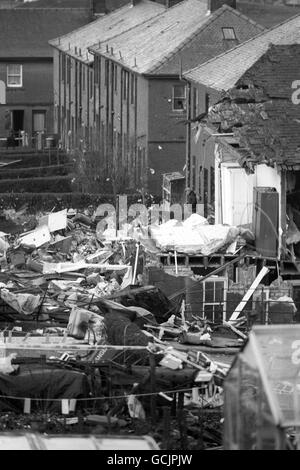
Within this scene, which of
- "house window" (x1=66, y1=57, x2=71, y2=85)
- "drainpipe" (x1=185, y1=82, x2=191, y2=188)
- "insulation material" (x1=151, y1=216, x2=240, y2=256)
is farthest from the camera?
"house window" (x1=66, y1=57, x2=71, y2=85)

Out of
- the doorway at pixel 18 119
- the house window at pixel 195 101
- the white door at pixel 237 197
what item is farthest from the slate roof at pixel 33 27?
the white door at pixel 237 197

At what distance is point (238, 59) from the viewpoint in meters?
47.3

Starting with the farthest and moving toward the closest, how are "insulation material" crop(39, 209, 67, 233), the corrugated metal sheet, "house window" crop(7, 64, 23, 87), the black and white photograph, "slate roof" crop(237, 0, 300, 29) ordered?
"house window" crop(7, 64, 23, 87)
"slate roof" crop(237, 0, 300, 29)
"insulation material" crop(39, 209, 67, 233)
the black and white photograph
the corrugated metal sheet

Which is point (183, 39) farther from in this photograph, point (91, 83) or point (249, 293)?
point (249, 293)

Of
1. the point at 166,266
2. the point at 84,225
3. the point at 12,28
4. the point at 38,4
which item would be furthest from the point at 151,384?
the point at 38,4

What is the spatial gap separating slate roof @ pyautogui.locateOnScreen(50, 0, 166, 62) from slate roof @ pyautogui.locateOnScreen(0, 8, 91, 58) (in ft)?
11.4

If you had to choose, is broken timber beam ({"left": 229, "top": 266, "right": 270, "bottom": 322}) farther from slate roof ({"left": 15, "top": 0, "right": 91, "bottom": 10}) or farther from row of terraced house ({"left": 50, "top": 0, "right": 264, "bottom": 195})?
slate roof ({"left": 15, "top": 0, "right": 91, "bottom": 10})

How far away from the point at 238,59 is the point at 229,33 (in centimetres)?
886

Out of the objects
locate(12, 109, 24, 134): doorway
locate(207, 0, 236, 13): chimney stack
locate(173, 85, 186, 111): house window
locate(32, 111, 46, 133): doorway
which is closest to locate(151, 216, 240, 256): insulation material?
locate(173, 85, 186, 111): house window

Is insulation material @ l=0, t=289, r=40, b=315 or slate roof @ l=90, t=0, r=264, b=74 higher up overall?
slate roof @ l=90, t=0, r=264, b=74

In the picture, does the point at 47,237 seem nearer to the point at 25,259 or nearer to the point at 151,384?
the point at 25,259

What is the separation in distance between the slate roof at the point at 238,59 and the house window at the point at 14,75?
3254 centimetres

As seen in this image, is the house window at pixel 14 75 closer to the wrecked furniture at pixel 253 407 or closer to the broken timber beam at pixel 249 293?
the broken timber beam at pixel 249 293

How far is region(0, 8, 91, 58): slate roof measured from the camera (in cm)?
8356
